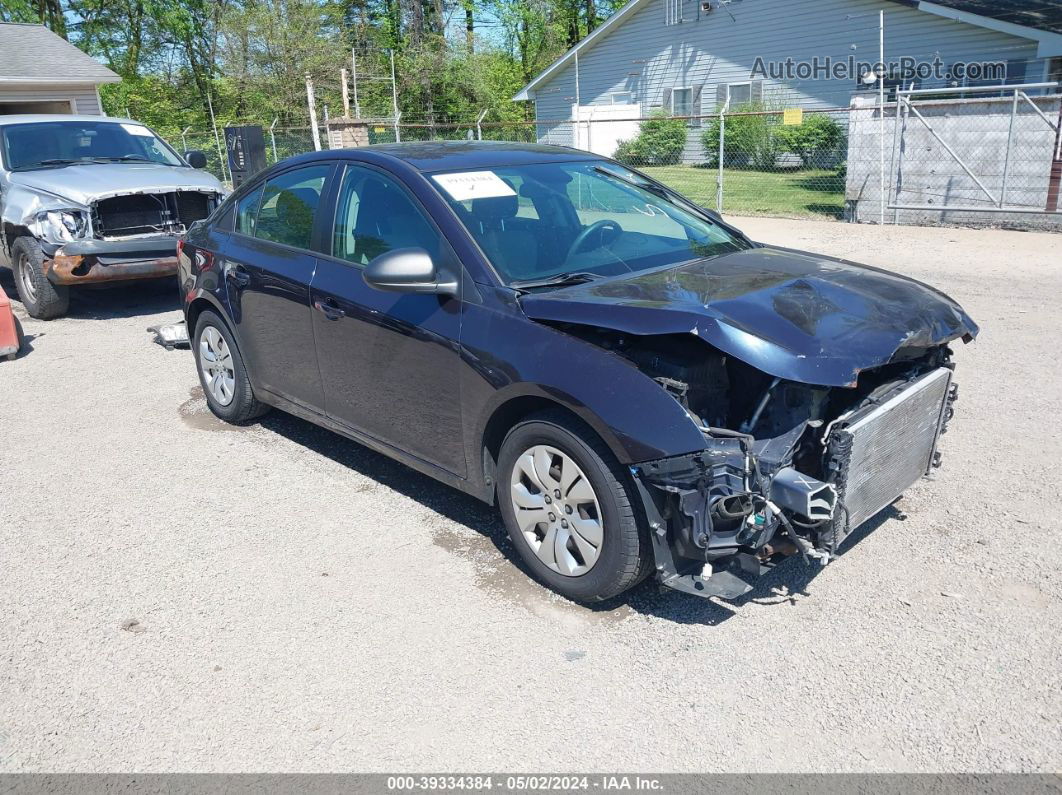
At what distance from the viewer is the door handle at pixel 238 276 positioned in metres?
5.14

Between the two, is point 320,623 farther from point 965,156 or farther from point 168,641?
point 965,156

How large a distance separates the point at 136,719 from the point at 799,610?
2.51 m

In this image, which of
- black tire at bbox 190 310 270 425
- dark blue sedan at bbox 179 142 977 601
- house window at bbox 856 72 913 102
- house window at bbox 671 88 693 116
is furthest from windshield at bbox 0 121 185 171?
house window at bbox 671 88 693 116

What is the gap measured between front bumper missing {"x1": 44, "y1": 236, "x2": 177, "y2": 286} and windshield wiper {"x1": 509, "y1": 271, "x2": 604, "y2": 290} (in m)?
6.35

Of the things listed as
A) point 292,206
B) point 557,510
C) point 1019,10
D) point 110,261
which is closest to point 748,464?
point 557,510

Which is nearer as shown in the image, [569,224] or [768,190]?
[569,224]

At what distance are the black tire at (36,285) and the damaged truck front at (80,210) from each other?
0.01 m

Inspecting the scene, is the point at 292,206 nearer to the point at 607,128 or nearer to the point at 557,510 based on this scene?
the point at 557,510

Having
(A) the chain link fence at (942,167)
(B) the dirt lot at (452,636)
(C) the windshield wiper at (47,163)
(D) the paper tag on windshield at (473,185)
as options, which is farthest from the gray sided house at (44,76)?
(D) the paper tag on windshield at (473,185)

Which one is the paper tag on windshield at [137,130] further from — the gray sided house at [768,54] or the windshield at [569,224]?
the gray sided house at [768,54]

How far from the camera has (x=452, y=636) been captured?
11.3 feet

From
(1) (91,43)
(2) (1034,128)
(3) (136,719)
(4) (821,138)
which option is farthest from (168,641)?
(1) (91,43)

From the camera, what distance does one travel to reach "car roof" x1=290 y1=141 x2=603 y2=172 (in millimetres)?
4375

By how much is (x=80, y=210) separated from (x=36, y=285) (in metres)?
1.02
